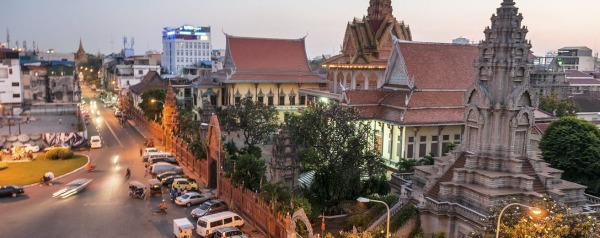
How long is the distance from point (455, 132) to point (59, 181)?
31.9 m

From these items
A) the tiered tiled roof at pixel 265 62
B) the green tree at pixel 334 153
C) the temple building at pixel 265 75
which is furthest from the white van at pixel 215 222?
the tiered tiled roof at pixel 265 62

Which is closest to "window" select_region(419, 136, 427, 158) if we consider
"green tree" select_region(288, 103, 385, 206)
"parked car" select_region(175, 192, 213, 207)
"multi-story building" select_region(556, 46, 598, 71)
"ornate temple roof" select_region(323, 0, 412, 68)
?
"green tree" select_region(288, 103, 385, 206)

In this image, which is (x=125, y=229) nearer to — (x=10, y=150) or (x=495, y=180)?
(x=495, y=180)

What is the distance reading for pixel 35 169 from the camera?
132 feet

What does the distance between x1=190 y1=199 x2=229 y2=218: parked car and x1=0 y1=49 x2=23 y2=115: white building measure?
60021mm

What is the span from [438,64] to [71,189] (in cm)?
3059

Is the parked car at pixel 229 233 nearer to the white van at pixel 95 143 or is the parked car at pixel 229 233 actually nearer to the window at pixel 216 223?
the window at pixel 216 223

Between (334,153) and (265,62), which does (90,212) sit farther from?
(265,62)

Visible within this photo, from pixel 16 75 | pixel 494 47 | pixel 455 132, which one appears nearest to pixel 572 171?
pixel 455 132

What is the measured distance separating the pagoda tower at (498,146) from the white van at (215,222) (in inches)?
379

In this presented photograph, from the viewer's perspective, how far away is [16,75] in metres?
75.2

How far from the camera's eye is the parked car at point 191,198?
3088cm

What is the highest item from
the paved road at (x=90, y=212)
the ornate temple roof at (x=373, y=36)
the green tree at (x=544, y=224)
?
the ornate temple roof at (x=373, y=36)

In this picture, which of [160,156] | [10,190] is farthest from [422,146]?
[10,190]
